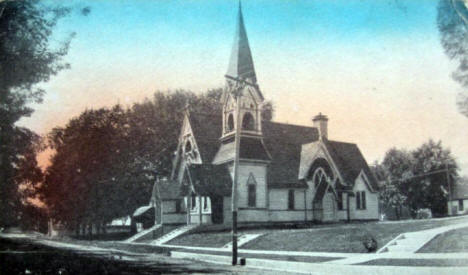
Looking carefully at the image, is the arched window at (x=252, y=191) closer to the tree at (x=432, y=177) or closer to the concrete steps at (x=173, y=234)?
the concrete steps at (x=173, y=234)

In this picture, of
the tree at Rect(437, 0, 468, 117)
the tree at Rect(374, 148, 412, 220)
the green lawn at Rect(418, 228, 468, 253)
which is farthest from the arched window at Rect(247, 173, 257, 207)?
the tree at Rect(437, 0, 468, 117)

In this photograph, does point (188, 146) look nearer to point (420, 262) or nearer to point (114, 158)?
point (114, 158)

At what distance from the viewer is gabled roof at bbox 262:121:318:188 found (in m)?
Answer: 16.3

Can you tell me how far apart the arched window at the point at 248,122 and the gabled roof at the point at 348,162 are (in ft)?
8.31

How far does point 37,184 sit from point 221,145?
21.6ft

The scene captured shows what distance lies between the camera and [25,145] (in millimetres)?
10633

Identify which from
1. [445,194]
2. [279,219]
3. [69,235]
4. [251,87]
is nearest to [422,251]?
[445,194]

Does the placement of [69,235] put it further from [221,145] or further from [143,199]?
[221,145]

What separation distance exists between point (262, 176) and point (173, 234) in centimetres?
402

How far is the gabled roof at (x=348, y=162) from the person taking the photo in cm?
1423

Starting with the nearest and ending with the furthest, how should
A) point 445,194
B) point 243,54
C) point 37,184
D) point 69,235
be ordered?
1. point 243,54
2. point 37,184
3. point 445,194
4. point 69,235

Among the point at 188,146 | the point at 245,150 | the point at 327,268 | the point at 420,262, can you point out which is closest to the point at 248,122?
the point at 245,150

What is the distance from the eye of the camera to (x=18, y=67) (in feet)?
33.2

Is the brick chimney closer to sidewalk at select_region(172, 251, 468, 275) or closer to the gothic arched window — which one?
sidewalk at select_region(172, 251, 468, 275)
